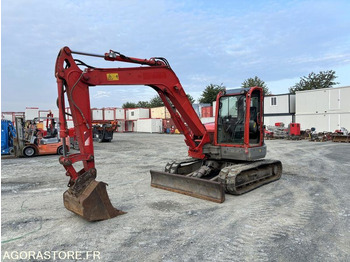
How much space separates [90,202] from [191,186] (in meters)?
2.66

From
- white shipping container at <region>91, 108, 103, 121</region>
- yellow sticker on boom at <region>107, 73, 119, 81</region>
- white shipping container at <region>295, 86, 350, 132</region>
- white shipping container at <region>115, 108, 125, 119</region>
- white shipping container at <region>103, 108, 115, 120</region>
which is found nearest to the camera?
yellow sticker on boom at <region>107, 73, 119, 81</region>

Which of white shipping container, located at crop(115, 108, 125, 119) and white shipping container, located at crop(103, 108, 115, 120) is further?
white shipping container, located at crop(115, 108, 125, 119)

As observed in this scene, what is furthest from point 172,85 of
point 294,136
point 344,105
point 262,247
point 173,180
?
point 344,105

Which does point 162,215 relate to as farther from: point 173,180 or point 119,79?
point 119,79

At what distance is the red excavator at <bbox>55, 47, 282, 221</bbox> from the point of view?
16.7 feet

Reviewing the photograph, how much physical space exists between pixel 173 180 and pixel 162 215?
1.80 meters

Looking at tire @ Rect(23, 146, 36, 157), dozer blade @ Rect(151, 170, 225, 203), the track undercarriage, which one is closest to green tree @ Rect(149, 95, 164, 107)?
tire @ Rect(23, 146, 36, 157)

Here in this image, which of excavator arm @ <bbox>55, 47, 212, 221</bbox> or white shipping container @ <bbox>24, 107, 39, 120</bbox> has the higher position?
white shipping container @ <bbox>24, 107, 39, 120</bbox>

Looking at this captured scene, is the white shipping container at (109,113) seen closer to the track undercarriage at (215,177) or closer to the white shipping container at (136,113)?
the white shipping container at (136,113)

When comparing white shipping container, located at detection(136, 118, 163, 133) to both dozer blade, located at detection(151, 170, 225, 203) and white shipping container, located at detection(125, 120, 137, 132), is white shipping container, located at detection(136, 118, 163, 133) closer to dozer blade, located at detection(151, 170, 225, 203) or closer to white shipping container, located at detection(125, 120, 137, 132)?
white shipping container, located at detection(125, 120, 137, 132)

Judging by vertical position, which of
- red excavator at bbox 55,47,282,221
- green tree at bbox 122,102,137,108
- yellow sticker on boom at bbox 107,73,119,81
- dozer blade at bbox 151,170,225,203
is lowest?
dozer blade at bbox 151,170,225,203

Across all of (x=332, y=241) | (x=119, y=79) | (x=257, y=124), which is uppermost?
(x=119, y=79)

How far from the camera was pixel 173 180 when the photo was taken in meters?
7.13

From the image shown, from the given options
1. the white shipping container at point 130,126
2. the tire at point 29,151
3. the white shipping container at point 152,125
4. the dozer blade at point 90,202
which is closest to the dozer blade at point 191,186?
the dozer blade at point 90,202
